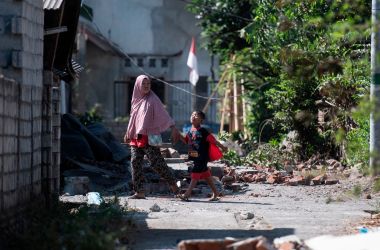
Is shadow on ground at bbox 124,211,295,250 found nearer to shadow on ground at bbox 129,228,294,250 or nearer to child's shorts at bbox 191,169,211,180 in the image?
shadow on ground at bbox 129,228,294,250

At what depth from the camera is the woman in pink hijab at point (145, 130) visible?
14750mm

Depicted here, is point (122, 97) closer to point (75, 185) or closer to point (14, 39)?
point (75, 185)

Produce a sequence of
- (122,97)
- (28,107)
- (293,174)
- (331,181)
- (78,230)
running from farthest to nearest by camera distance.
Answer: (122,97)
(293,174)
(331,181)
(28,107)
(78,230)

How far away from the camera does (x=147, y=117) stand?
14.8 m

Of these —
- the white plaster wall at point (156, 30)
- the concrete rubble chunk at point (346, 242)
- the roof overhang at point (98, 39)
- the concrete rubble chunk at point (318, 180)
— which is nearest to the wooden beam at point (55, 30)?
the concrete rubble chunk at point (346, 242)

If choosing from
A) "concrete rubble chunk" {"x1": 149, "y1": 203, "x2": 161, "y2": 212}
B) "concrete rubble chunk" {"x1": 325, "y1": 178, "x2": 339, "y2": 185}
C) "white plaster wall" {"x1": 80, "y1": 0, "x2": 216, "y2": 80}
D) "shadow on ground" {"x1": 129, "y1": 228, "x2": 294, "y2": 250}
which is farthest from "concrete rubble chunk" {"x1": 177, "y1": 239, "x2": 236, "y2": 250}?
"white plaster wall" {"x1": 80, "y1": 0, "x2": 216, "y2": 80}

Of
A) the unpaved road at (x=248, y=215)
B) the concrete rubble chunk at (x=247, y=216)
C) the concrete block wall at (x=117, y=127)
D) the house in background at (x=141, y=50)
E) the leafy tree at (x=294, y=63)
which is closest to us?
the unpaved road at (x=248, y=215)

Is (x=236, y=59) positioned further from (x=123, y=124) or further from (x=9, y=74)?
(x=9, y=74)

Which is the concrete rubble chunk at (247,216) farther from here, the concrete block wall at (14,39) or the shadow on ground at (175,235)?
the concrete block wall at (14,39)

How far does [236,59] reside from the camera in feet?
87.0

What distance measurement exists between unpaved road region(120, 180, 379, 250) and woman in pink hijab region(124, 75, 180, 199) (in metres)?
0.41

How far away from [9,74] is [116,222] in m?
2.06

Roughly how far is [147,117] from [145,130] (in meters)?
0.20

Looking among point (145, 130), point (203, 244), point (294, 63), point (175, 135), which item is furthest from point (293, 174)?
point (203, 244)
